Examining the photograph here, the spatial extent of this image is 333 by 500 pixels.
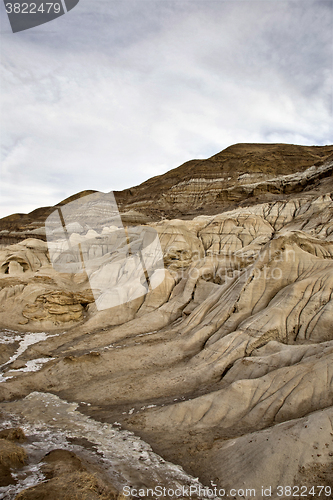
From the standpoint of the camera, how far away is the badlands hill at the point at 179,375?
5625 mm

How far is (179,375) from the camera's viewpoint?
10336 millimetres

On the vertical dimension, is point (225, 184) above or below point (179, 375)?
above

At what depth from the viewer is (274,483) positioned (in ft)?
17.2

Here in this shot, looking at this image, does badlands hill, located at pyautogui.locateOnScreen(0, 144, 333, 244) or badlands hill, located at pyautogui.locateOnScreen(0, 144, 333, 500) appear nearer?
badlands hill, located at pyautogui.locateOnScreen(0, 144, 333, 500)

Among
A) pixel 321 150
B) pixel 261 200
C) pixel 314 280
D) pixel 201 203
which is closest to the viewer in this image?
pixel 314 280

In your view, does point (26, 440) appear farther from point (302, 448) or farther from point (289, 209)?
point (289, 209)

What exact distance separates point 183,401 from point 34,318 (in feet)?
44.2

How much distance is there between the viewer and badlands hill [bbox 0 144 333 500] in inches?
221

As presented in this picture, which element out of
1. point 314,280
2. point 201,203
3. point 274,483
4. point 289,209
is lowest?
point 274,483

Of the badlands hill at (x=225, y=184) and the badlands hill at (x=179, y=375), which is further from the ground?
the badlands hill at (x=225, y=184)

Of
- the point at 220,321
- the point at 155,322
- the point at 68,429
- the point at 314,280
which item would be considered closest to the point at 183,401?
the point at 68,429

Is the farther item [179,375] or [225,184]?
[225,184]

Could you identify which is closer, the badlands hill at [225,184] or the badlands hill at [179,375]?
the badlands hill at [179,375]

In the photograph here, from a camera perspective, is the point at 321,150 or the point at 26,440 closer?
the point at 26,440
